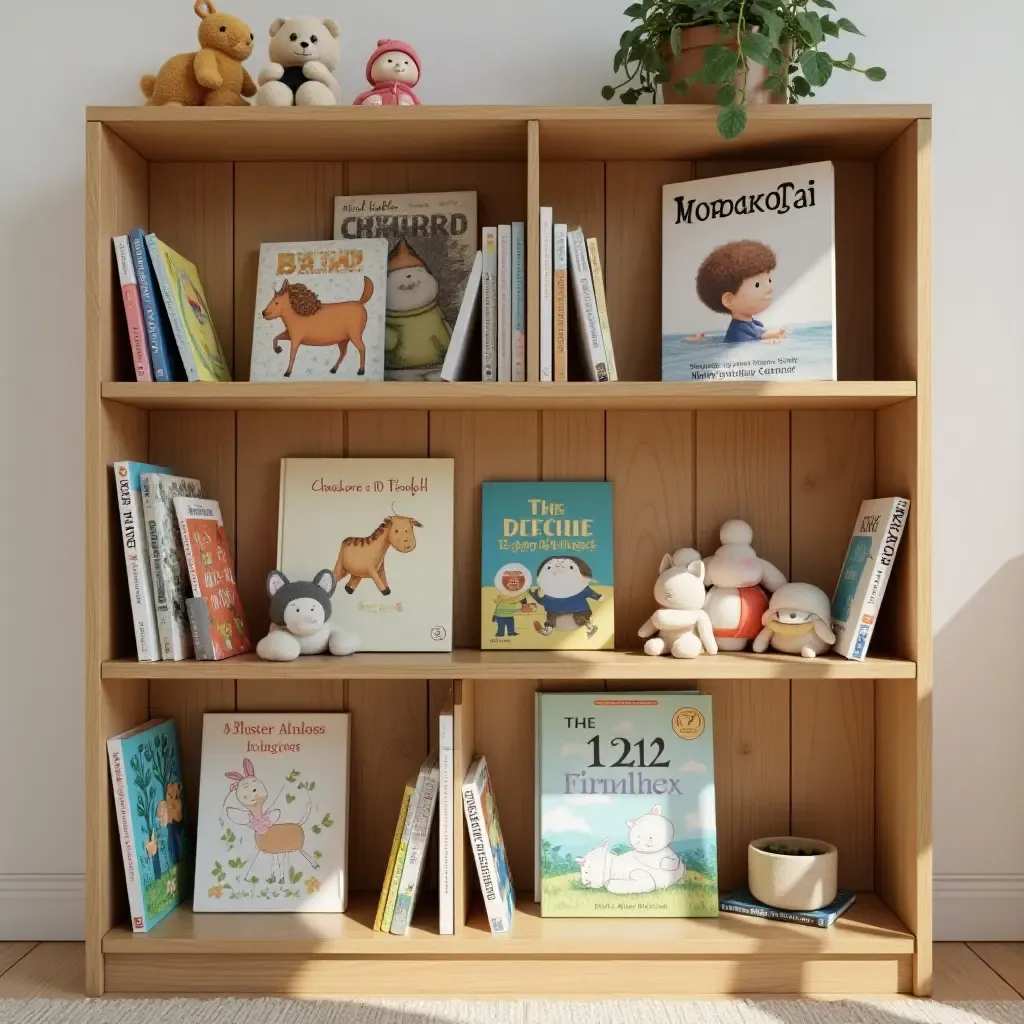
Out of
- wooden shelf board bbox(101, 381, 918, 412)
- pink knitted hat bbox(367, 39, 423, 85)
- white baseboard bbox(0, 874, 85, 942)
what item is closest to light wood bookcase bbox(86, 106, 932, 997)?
wooden shelf board bbox(101, 381, 918, 412)

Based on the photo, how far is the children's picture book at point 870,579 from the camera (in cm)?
157

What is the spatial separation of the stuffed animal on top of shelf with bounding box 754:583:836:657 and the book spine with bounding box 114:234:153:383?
1029 mm

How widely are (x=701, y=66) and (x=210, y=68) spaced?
742 mm

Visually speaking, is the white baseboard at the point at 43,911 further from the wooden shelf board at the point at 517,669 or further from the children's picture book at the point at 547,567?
the children's picture book at the point at 547,567

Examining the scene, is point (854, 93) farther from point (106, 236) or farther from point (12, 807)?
point (12, 807)

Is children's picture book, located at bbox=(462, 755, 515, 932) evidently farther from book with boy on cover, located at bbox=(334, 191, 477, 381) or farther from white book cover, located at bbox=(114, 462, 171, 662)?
book with boy on cover, located at bbox=(334, 191, 477, 381)

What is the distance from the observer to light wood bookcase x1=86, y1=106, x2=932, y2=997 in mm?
1553

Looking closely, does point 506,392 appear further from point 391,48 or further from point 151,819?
point 151,819

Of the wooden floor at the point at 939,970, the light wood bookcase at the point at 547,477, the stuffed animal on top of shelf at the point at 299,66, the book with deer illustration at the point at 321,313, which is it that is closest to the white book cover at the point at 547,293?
the light wood bookcase at the point at 547,477

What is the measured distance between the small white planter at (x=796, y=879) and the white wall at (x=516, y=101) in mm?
293

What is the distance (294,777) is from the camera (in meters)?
1.72

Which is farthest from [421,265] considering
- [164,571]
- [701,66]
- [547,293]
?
[164,571]

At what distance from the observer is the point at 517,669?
5.08ft

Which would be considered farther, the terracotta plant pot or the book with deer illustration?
the book with deer illustration
